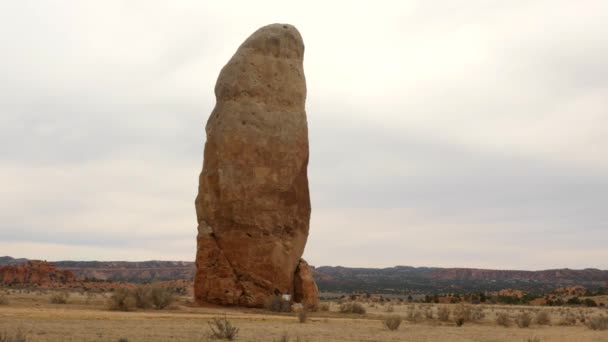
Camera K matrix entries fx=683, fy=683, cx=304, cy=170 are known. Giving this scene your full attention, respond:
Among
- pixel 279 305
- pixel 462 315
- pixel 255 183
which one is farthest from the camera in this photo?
pixel 255 183

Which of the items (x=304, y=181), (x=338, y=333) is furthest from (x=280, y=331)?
(x=304, y=181)

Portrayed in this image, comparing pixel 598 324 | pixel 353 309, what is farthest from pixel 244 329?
pixel 598 324

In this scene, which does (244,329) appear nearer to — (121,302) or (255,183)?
(121,302)

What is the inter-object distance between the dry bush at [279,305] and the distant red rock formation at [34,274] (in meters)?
43.3

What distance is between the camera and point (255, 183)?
22.0 m

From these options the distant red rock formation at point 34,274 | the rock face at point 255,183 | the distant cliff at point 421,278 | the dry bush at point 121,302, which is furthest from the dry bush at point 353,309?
the distant cliff at point 421,278

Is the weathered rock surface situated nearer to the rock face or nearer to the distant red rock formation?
the rock face

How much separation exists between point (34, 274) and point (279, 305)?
48279 mm

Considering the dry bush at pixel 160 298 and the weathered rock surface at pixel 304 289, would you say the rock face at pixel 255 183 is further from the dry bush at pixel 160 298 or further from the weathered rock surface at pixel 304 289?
the dry bush at pixel 160 298

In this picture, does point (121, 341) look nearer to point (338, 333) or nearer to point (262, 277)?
point (338, 333)

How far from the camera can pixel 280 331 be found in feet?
48.2

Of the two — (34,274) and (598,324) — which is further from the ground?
(34,274)

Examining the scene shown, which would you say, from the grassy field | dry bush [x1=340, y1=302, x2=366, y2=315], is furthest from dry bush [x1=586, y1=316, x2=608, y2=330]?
dry bush [x1=340, y1=302, x2=366, y2=315]

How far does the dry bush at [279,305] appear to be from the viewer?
20.9 metres
